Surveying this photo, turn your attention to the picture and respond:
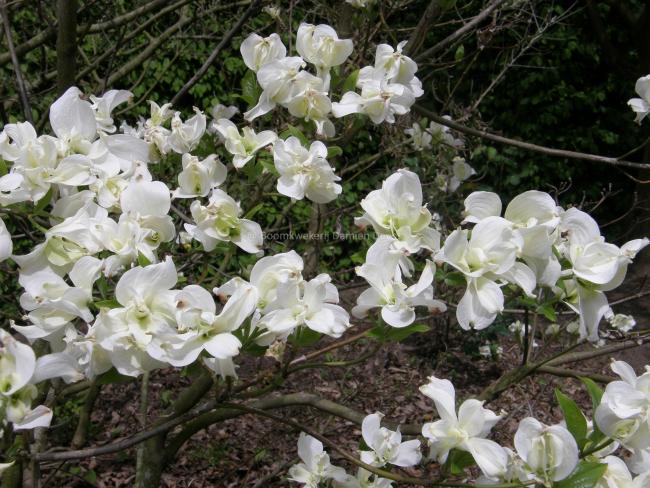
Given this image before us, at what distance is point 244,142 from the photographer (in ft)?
3.75

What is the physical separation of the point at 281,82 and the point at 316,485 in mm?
818

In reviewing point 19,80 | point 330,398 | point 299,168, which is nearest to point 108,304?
point 299,168

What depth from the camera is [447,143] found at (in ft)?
8.81

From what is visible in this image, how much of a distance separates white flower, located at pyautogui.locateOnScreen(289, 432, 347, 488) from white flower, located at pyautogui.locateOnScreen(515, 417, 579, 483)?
0.53m

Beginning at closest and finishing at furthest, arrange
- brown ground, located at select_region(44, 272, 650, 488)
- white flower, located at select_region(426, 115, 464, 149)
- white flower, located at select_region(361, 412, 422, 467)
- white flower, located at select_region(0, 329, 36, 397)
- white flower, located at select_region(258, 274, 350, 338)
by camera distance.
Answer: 1. white flower, located at select_region(0, 329, 36, 397)
2. white flower, located at select_region(258, 274, 350, 338)
3. white flower, located at select_region(361, 412, 422, 467)
4. white flower, located at select_region(426, 115, 464, 149)
5. brown ground, located at select_region(44, 272, 650, 488)

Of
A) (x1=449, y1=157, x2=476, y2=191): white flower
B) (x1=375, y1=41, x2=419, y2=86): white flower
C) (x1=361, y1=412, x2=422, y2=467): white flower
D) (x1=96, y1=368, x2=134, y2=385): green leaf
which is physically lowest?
(x1=449, y1=157, x2=476, y2=191): white flower

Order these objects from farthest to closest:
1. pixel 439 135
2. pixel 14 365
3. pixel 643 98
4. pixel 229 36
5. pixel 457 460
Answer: pixel 439 135, pixel 229 36, pixel 643 98, pixel 457 460, pixel 14 365

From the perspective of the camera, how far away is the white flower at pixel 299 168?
102cm

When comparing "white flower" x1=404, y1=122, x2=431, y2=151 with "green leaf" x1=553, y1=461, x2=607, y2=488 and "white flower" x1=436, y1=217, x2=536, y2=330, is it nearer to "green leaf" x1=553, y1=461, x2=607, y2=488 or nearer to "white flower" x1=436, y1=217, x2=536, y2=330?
"white flower" x1=436, y1=217, x2=536, y2=330

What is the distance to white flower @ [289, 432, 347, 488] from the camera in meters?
1.28

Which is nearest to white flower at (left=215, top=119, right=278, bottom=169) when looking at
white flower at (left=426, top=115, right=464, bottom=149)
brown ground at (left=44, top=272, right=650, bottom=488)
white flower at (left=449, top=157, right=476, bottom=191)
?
brown ground at (left=44, top=272, right=650, bottom=488)

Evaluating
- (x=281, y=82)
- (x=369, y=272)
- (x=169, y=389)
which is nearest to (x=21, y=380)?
(x=369, y=272)

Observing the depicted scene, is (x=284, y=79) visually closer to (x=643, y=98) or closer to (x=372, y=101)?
(x=372, y=101)

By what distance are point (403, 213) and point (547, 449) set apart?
0.38 metres
